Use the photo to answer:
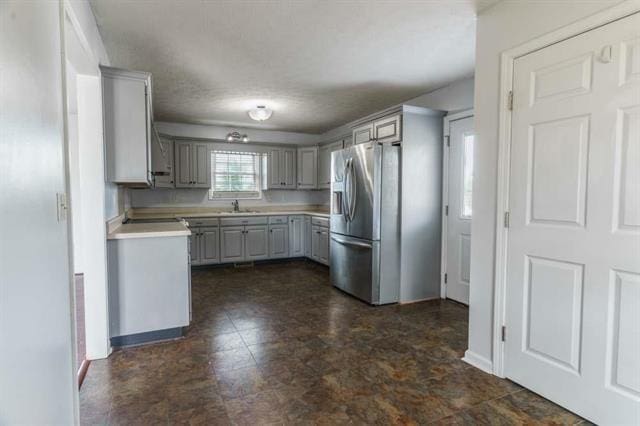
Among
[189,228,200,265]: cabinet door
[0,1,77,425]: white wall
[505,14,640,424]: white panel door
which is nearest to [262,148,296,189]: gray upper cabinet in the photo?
[189,228,200,265]: cabinet door

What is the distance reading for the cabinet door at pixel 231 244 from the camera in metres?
5.59

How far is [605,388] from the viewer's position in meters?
1.76

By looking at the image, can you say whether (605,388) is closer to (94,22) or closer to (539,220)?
(539,220)

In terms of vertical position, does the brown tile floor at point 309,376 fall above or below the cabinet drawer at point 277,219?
below

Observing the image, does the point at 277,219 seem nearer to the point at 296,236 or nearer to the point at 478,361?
the point at 296,236

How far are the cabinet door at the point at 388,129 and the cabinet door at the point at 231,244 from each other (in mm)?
2876

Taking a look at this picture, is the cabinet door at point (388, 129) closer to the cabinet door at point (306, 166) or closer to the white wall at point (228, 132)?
the cabinet door at point (306, 166)

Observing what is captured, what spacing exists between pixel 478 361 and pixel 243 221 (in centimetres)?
420

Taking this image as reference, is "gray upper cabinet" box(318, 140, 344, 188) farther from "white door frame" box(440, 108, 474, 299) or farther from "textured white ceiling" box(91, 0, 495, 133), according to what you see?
"white door frame" box(440, 108, 474, 299)

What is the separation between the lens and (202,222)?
543cm

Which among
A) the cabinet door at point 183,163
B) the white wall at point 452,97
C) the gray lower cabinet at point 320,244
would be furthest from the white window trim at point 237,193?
the white wall at point 452,97

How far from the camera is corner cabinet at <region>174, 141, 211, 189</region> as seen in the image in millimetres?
5535

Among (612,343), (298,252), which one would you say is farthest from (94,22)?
(298,252)

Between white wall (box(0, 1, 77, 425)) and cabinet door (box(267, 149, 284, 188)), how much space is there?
15.7 feet
